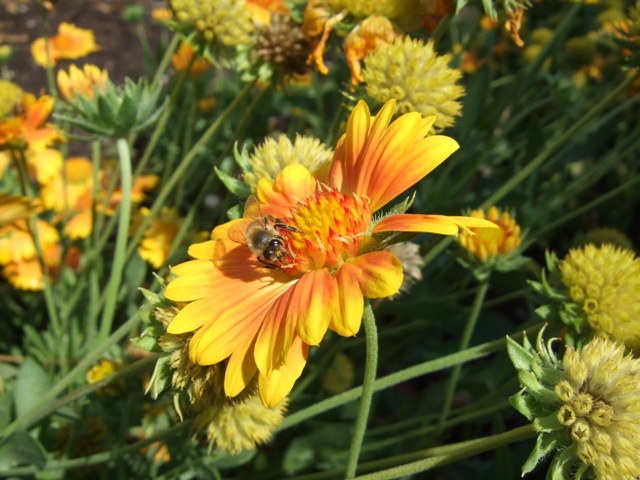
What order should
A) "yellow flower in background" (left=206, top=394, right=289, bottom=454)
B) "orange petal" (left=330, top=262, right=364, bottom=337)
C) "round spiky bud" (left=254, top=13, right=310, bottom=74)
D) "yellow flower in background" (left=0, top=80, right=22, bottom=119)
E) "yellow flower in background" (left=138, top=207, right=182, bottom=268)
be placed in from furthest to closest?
"yellow flower in background" (left=138, top=207, right=182, bottom=268) < "yellow flower in background" (left=0, top=80, right=22, bottom=119) < "round spiky bud" (left=254, top=13, right=310, bottom=74) < "yellow flower in background" (left=206, top=394, right=289, bottom=454) < "orange petal" (left=330, top=262, right=364, bottom=337)

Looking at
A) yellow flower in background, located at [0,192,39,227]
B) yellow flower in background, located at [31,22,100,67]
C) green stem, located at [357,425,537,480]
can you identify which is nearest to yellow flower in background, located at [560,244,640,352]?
green stem, located at [357,425,537,480]

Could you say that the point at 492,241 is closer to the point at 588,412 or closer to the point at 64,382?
the point at 588,412

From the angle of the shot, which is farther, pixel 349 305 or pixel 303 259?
pixel 303 259

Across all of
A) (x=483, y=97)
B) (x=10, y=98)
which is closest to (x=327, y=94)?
(x=483, y=97)

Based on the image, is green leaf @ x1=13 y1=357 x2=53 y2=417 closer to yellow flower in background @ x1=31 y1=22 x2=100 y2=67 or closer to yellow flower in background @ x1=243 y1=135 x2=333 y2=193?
yellow flower in background @ x1=243 y1=135 x2=333 y2=193

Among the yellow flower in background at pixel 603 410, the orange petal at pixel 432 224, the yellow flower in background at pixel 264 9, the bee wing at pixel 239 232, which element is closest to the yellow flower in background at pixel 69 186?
the yellow flower in background at pixel 264 9

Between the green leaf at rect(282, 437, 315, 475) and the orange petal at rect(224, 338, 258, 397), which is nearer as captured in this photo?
the orange petal at rect(224, 338, 258, 397)

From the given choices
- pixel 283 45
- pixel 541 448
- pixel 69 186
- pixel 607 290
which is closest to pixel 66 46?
pixel 69 186
